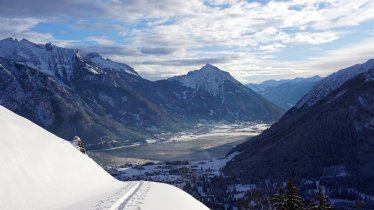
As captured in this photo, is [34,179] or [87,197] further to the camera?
[87,197]

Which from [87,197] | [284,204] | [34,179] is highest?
[34,179]

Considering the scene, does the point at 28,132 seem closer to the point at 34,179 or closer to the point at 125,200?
the point at 34,179

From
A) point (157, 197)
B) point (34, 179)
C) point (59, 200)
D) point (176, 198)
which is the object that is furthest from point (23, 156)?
point (176, 198)

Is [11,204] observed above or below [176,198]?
above

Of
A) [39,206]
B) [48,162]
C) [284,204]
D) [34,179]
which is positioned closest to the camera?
[39,206]

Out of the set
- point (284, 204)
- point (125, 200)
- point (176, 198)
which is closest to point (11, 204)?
point (125, 200)

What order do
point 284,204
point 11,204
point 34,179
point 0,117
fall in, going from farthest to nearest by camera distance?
point 284,204 → point 0,117 → point 34,179 → point 11,204
